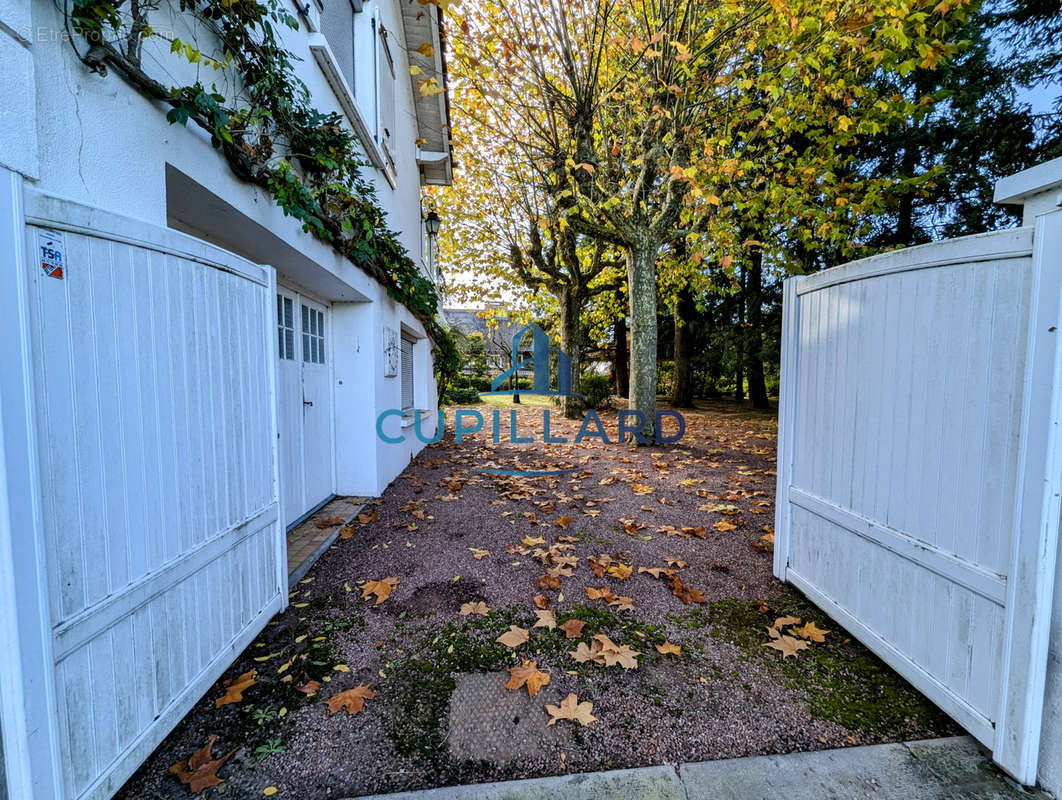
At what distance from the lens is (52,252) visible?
1.48 metres

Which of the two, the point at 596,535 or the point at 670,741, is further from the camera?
the point at 596,535

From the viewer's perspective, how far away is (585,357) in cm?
1991

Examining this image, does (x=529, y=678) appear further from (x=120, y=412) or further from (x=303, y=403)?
(x=303, y=403)

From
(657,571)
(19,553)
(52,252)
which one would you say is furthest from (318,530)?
(52,252)

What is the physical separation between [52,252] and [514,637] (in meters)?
2.74

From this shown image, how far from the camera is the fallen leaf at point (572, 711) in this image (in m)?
2.05

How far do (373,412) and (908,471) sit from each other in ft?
16.6

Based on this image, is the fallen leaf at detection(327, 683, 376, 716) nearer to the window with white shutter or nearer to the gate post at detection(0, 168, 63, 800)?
the gate post at detection(0, 168, 63, 800)

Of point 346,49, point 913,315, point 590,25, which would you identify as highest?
point 590,25

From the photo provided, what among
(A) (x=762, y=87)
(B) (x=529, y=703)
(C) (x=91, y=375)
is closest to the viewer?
(C) (x=91, y=375)

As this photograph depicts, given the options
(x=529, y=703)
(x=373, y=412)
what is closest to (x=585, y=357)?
(x=373, y=412)

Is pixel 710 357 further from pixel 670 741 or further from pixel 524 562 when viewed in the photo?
pixel 670 741
